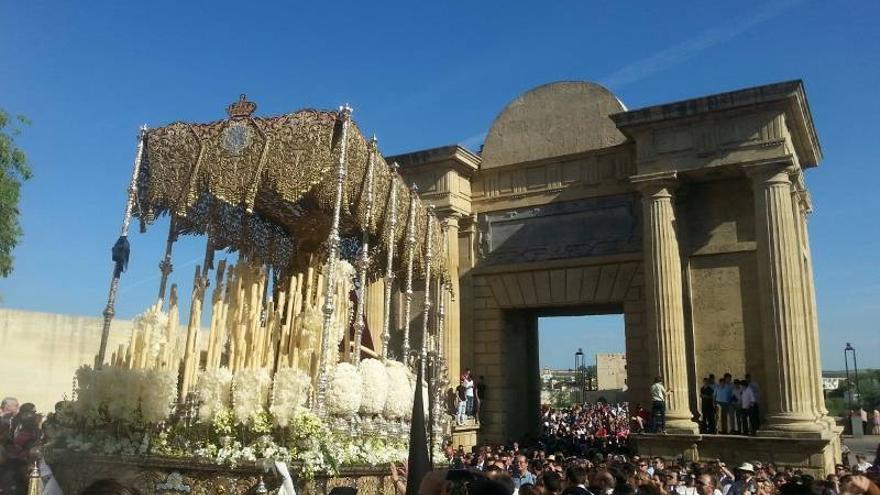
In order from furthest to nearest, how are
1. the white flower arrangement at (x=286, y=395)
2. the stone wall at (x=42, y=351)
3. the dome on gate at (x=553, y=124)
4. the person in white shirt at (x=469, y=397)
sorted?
the stone wall at (x=42, y=351) < the dome on gate at (x=553, y=124) < the person in white shirt at (x=469, y=397) < the white flower arrangement at (x=286, y=395)

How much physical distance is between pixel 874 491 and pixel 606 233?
11509mm

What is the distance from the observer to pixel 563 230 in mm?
17859

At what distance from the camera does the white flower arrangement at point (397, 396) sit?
10.2 metres

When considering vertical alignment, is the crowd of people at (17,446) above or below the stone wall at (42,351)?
below

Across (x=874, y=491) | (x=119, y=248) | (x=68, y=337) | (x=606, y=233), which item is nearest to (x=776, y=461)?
(x=606, y=233)

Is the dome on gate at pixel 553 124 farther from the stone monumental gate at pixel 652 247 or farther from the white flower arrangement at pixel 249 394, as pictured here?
the white flower arrangement at pixel 249 394

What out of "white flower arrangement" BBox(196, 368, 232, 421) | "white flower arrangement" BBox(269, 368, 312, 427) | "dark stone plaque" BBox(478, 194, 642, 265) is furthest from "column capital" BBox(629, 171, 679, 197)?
"white flower arrangement" BBox(196, 368, 232, 421)

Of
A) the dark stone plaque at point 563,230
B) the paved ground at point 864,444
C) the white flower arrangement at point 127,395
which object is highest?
the dark stone plaque at point 563,230

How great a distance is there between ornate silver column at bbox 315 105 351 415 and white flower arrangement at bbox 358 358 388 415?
87 centimetres

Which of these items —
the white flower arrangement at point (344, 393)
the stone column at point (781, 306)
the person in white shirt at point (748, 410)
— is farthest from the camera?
the person in white shirt at point (748, 410)

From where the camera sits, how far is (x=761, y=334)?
15.1 metres

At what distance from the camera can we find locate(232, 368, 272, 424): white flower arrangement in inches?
314

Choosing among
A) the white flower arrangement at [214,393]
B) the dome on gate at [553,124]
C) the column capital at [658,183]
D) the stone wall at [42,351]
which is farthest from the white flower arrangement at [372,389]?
the stone wall at [42,351]

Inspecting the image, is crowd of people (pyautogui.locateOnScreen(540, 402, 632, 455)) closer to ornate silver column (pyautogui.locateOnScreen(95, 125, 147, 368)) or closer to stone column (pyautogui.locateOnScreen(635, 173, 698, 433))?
stone column (pyautogui.locateOnScreen(635, 173, 698, 433))
